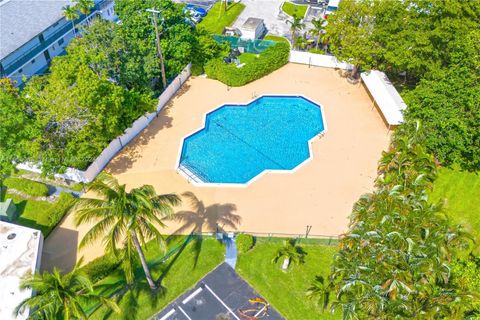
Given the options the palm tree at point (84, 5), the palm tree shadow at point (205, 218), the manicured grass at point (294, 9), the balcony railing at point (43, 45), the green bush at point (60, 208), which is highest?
the palm tree at point (84, 5)

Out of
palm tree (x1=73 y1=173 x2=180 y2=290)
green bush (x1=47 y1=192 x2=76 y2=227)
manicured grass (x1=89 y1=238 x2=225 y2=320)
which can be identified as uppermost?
palm tree (x1=73 y1=173 x2=180 y2=290)

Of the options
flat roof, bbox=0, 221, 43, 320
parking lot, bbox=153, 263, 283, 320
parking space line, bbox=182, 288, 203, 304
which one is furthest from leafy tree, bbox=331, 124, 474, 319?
flat roof, bbox=0, 221, 43, 320

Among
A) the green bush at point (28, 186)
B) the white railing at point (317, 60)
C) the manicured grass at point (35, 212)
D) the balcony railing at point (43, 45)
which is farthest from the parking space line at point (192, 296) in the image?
the white railing at point (317, 60)

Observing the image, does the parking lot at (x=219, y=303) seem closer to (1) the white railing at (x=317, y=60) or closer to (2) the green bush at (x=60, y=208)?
(2) the green bush at (x=60, y=208)

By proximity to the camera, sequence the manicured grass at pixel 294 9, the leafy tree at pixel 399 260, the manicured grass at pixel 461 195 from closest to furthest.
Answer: the leafy tree at pixel 399 260 < the manicured grass at pixel 461 195 < the manicured grass at pixel 294 9

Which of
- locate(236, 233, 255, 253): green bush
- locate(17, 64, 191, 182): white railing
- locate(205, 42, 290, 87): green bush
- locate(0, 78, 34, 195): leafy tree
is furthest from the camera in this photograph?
locate(205, 42, 290, 87): green bush

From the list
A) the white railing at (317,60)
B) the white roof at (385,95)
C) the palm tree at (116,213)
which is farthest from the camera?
the white railing at (317,60)

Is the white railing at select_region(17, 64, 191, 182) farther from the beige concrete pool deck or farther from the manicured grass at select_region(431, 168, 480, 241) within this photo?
the manicured grass at select_region(431, 168, 480, 241)
